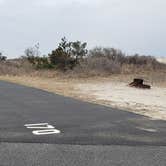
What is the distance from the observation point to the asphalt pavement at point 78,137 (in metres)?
7.57

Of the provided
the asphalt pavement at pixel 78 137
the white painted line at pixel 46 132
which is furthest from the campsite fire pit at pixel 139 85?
the white painted line at pixel 46 132

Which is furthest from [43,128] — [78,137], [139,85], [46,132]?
[139,85]

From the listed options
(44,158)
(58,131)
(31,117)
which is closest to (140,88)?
(31,117)

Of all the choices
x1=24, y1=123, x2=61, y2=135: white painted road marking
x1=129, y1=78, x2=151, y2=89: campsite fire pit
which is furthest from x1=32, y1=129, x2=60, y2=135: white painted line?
x1=129, y1=78, x2=151, y2=89: campsite fire pit

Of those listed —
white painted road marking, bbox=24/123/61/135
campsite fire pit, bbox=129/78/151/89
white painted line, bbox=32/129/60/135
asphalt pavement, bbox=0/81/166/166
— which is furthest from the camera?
campsite fire pit, bbox=129/78/151/89

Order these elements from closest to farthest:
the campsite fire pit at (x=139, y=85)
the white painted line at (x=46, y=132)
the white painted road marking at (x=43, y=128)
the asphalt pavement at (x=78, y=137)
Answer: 1. the asphalt pavement at (x=78, y=137)
2. the white painted line at (x=46, y=132)
3. the white painted road marking at (x=43, y=128)
4. the campsite fire pit at (x=139, y=85)

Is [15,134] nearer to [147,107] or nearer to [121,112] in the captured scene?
[121,112]

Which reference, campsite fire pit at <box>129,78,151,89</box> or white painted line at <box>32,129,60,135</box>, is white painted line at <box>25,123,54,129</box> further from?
campsite fire pit at <box>129,78,151,89</box>

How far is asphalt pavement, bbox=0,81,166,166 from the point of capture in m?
7.57

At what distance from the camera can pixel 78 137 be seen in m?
9.49

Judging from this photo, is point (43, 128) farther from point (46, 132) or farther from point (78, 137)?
point (78, 137)

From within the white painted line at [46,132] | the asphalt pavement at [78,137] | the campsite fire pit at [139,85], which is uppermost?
the campsite fire pit at [139,85]

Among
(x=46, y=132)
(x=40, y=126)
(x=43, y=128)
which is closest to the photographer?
(x=46, y=132)

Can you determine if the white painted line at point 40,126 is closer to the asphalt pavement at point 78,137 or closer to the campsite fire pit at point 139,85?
the asphalt pavement at point 78,137
